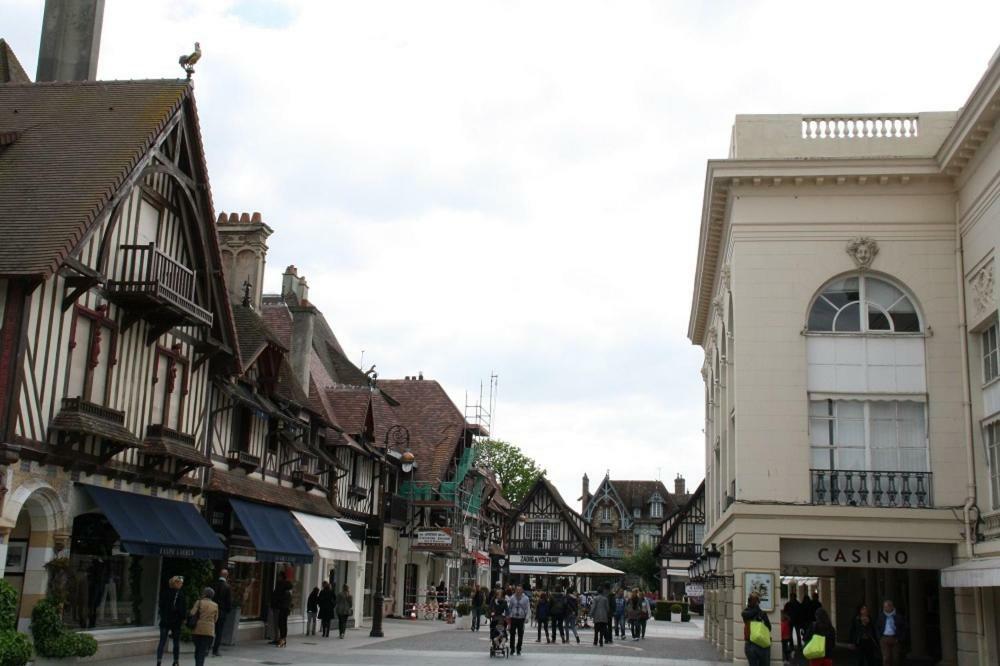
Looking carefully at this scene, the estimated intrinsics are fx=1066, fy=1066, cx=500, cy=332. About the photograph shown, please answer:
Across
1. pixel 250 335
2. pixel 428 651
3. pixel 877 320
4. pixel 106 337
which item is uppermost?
pixel 877 320

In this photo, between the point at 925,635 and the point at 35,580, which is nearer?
the point at 35,580

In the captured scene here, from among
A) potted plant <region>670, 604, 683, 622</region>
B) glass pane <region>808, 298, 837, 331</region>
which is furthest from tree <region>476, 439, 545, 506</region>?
glass pane <region>808, 298, 837, 331</region>

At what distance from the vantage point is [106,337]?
18172 millimetres

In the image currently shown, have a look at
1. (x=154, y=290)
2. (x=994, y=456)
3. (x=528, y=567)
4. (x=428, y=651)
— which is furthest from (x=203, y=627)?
(x=528, y=567)

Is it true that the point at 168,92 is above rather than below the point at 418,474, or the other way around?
above

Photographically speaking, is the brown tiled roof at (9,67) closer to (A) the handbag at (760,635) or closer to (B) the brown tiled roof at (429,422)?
(A) the handbag at (760,635)

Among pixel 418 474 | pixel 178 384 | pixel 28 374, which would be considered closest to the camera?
pixel 28 374

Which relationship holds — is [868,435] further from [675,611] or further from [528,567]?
[528,567]

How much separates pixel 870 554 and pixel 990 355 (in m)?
4.54

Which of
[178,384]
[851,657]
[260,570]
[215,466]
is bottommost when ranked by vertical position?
[851,657]

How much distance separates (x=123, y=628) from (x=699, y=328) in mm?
23523

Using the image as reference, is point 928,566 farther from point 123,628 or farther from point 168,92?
point 168,92

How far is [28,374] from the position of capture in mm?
15898

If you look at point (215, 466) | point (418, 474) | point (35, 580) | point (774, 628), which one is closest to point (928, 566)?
point (774, 628)
